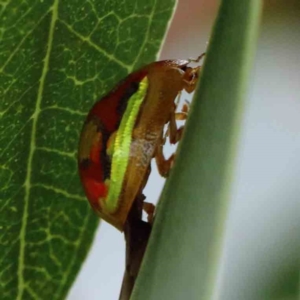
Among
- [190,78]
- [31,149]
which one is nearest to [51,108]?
[31,149]

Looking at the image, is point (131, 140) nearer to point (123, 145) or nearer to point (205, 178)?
point (123, 145)

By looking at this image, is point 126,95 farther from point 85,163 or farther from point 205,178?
point 205,178

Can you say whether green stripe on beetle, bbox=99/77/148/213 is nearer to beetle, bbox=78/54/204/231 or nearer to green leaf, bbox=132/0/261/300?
beetle, bbox=78/54/204/231

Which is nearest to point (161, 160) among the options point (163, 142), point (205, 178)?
point (163, 142)

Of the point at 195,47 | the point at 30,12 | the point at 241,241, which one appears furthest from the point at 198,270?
the point at 195,47

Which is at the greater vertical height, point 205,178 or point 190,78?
point 190,78

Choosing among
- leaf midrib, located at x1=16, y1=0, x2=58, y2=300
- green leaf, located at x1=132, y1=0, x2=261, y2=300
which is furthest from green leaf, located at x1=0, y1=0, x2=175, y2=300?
green leaf, located at x1=132, y1=0, x2=261, y2=300

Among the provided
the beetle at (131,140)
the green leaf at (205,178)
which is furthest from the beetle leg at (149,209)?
the green leaf at (205,178)

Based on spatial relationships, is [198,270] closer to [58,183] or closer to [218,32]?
[218,32]

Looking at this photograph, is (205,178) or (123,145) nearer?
(205,178)
